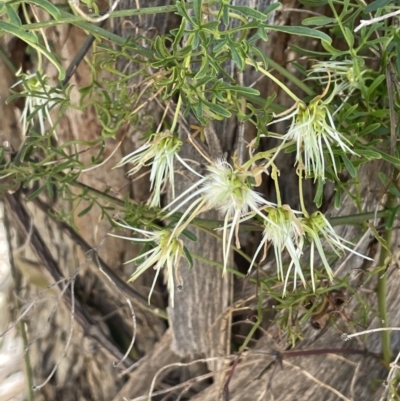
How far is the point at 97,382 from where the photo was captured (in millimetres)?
897

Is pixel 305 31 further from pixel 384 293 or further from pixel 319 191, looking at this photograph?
pixel 384 293

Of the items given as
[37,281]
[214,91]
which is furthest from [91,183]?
[214,91]

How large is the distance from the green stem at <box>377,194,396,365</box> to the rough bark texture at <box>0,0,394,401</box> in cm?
2

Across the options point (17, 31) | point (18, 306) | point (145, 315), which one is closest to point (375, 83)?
point (17, 31)

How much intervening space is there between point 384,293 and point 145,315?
0.39m

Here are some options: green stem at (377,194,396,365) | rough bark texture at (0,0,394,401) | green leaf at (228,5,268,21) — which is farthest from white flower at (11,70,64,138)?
green stem at (377,194,396,365)

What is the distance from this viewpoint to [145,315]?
837mm

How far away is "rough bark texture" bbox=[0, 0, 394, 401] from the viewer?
0.65m

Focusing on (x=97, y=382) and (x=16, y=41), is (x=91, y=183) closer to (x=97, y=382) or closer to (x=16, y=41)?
(x=16, y=41)

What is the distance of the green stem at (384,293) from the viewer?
54cm

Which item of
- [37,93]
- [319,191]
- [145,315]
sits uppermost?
[37,93]

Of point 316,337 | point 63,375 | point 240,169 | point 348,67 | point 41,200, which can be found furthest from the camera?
point 63,375

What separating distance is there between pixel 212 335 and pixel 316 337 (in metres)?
0.14

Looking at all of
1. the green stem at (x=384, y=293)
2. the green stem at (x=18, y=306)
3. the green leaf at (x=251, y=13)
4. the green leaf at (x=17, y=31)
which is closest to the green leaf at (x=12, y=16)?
the green leaf at (x=17, y=31)
